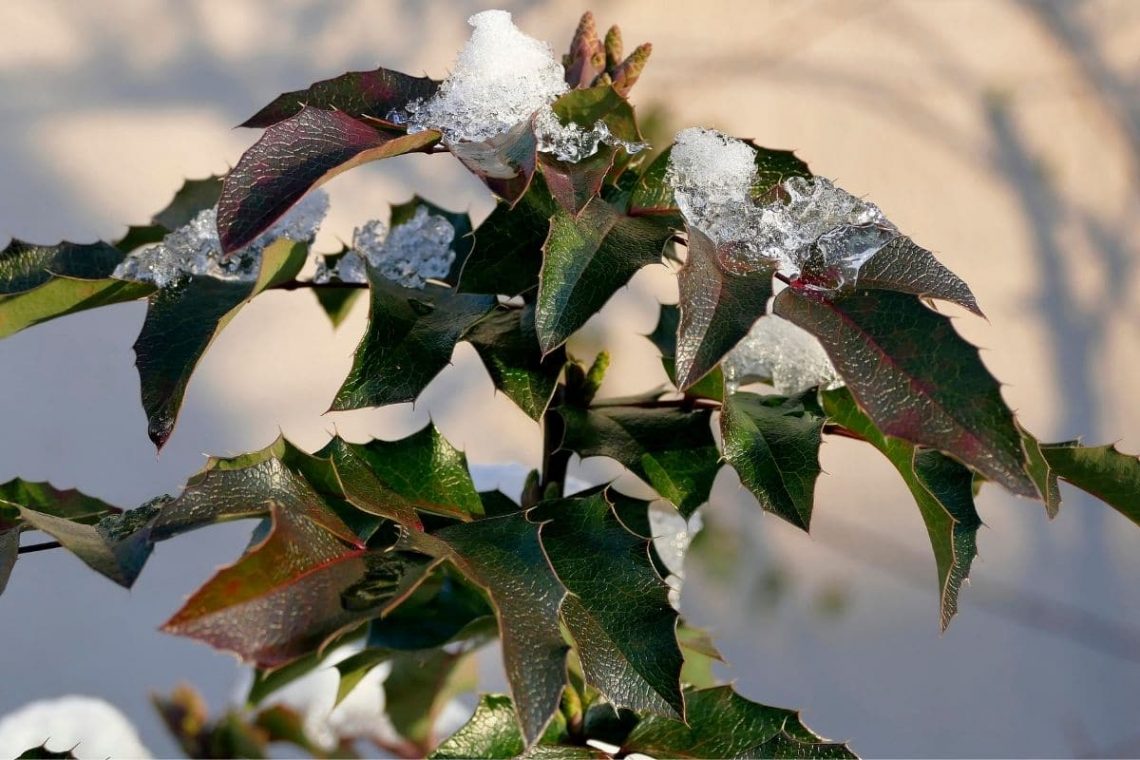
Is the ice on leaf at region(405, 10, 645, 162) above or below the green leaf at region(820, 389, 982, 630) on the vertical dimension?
above

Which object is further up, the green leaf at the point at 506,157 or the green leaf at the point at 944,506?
the green leaf at the point at 506,157

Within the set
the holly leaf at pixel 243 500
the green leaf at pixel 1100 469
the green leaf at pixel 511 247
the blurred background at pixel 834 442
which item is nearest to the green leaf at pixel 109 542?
the holly leaf at pixel 243 500

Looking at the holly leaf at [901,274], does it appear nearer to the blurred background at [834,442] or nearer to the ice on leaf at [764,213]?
the ice on leaf at [764,213]

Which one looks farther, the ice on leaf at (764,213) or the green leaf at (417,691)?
the green leaf at (417,691)

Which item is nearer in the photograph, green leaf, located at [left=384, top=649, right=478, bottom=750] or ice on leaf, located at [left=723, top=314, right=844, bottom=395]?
ice on leaf, located at [left=723, top=314, right=844, bottom=395]

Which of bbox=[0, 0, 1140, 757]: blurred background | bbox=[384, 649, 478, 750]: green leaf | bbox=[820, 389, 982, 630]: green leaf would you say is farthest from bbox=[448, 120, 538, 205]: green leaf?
bbox=[0, 0, 1140, 757]: blurred background

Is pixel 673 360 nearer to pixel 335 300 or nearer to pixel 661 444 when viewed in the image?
pixel 661 444

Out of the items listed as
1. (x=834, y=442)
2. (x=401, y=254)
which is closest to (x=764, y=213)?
(x=401, y=254)

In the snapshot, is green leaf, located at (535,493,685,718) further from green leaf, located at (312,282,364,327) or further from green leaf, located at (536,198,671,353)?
green leaf, located at (312,282,364,327)
